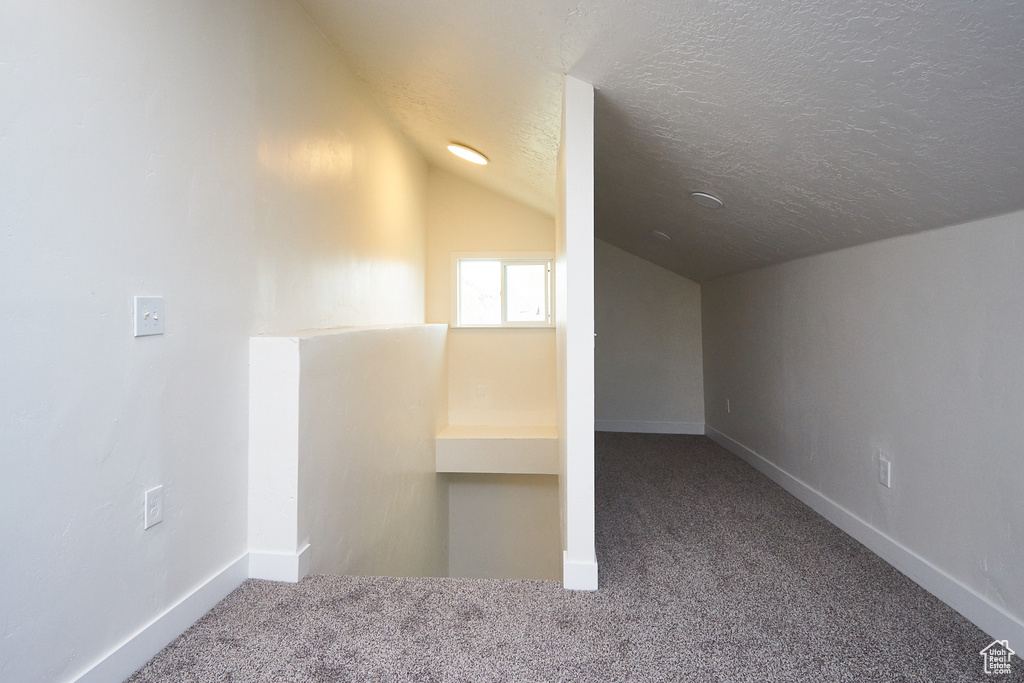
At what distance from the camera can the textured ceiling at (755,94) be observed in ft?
4.69

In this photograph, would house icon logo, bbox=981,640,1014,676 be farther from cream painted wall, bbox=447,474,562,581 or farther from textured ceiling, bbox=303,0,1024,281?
cream painted wall, bbox=447,474,562,581

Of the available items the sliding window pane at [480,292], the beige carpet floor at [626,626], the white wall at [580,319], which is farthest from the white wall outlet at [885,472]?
the sliding window pane at [480,292]

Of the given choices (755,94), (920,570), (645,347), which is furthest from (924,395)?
(645,347)

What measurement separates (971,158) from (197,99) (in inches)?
92.9

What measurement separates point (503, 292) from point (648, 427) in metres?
1.99

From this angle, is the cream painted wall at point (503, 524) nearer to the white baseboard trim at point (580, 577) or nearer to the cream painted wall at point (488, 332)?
the cream painted wall at point (488, 332)

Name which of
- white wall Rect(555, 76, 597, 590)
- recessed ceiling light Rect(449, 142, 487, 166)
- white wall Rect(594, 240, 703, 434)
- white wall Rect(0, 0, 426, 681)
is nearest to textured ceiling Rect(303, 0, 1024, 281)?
white wall Rect(555, 76, 597, 590)

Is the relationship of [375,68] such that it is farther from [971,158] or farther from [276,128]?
[971,158]

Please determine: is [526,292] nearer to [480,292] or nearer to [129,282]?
[480,292]

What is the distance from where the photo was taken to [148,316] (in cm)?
170

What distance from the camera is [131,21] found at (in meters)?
1.64

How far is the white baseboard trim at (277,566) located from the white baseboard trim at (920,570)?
2.33 m

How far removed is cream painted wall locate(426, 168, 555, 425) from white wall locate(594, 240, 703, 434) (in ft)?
2.91

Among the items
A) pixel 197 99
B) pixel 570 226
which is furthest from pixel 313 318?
pixel 570 226
